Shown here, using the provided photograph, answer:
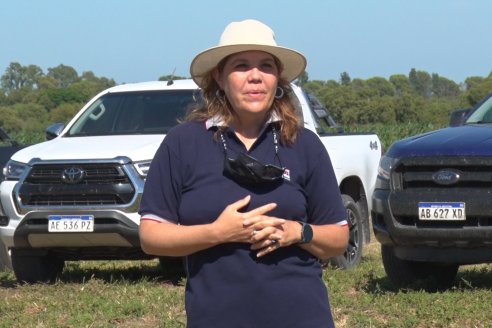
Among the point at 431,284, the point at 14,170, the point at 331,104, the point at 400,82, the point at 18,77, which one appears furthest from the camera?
the point at 400,82

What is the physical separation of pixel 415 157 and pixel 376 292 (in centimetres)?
103

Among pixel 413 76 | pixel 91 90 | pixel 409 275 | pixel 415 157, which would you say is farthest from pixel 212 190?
pixel 413 76

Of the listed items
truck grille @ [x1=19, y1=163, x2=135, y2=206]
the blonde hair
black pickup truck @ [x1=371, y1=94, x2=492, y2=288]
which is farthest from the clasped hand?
truck grille @ [x1=19, y1=163, x2=135, y2=206]

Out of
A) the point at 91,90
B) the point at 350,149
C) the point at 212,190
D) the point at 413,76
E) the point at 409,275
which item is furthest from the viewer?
the point at 413,76

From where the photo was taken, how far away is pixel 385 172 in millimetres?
8016

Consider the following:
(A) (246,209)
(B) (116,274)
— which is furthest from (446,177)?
(A) (246,209)

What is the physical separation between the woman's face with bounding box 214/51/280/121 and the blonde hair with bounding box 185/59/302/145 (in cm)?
4

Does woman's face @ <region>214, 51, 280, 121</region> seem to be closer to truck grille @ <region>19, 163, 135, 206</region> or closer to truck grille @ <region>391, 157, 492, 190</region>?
truck grille @ <region>391, 157, 492, 190</region>

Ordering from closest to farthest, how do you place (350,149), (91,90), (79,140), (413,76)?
1. (79,140)
2. (350,149)
3. (91,90)
4. (413,76)

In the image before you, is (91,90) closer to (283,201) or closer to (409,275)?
(409,275)

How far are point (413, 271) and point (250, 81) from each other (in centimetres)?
519

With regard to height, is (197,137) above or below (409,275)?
above

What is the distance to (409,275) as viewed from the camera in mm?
8289

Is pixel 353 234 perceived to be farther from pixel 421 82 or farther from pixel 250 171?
pixel 421 82
